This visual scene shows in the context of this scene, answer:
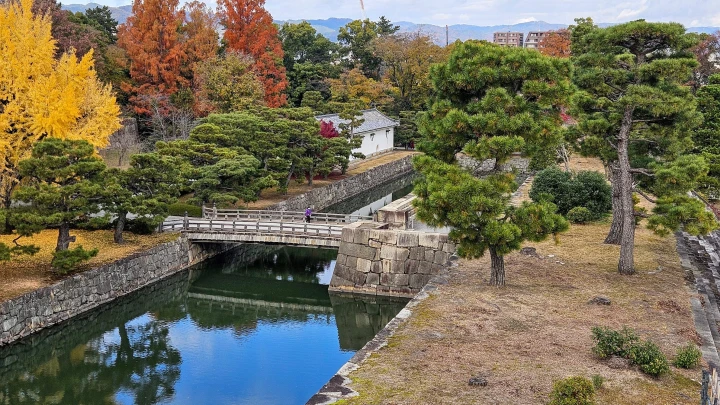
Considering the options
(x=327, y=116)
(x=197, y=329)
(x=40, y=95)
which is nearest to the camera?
(x=197, y=329)

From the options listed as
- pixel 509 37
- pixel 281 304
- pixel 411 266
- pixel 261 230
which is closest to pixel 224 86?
pixel 261 230

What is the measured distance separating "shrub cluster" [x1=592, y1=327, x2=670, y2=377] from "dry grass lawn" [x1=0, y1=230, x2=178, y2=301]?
16.8 metres

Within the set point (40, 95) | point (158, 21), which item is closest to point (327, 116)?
point (158, 21)

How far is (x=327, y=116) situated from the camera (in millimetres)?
50594

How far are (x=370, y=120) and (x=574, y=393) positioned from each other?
150ft

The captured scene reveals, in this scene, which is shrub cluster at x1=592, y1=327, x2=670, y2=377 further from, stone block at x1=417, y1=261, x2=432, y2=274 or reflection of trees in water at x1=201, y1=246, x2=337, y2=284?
reflection of trees in water at x1=201, y1=246, x2=337, y2=284

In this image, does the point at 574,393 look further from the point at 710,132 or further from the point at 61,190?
the point at 710,132

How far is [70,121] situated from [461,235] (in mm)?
17543

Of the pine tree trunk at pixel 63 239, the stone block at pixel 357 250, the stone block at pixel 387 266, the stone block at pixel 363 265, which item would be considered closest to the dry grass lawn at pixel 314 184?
the stone block at pixel 357 250

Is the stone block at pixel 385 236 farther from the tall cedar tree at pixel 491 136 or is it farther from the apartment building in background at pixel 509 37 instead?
the apartment building in background at pixel 509 37

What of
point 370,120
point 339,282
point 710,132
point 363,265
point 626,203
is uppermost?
point 370,120

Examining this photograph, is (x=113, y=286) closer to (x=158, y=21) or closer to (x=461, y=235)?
(x=461, y=235)

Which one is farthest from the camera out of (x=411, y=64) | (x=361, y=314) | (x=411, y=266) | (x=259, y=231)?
(x=411, y=64)

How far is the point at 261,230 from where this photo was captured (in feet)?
90.8
